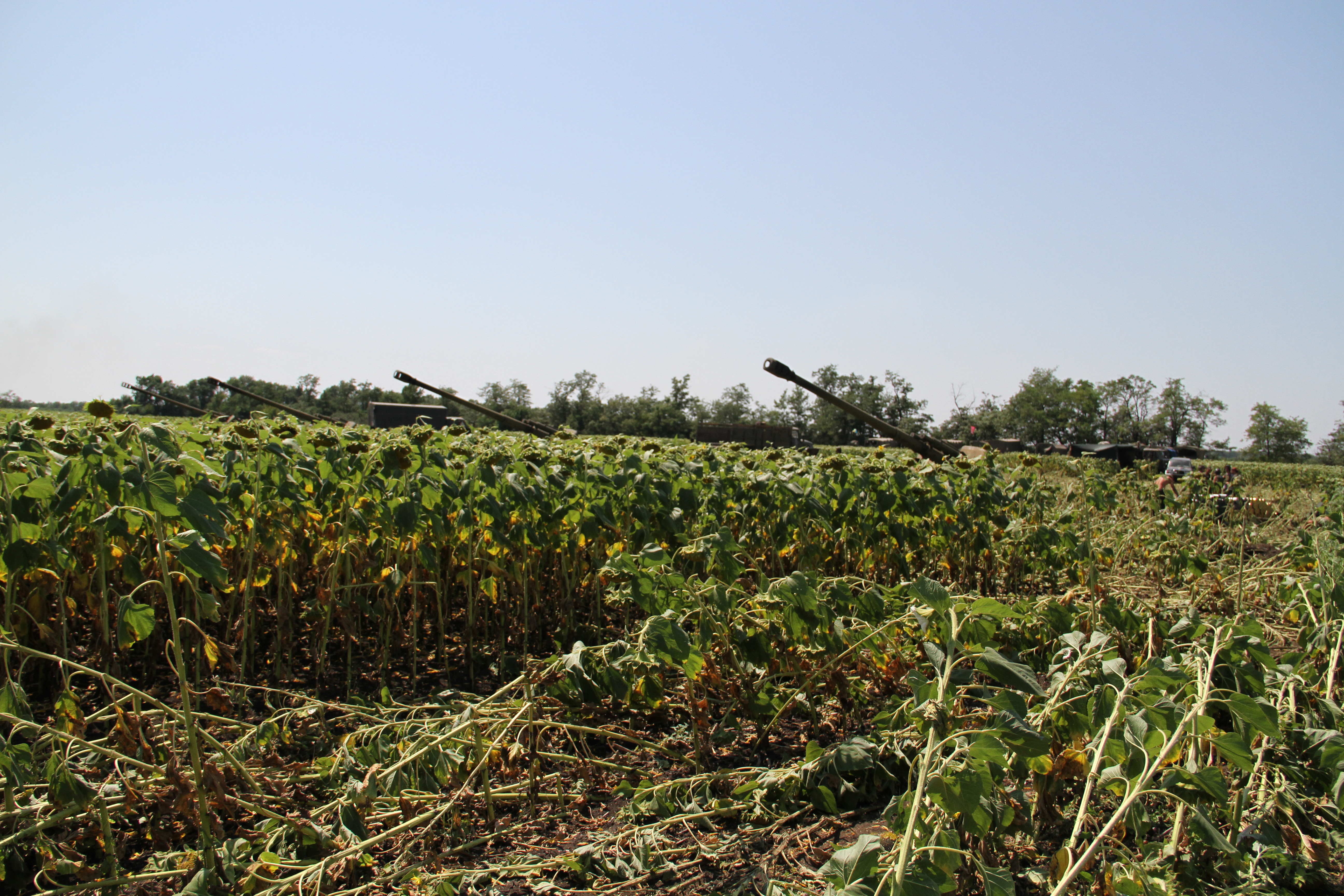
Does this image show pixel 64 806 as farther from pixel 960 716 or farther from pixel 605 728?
pixel 960 716

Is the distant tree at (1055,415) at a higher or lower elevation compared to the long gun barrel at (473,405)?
higher

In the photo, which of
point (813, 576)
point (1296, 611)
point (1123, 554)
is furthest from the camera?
point (1123, 554)

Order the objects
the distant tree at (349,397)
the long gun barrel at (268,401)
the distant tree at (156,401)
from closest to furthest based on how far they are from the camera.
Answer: the distant tree at (156,401) → the long gun barrel at (268,401) → the distant tree at (349,397)

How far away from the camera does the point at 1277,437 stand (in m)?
91.0

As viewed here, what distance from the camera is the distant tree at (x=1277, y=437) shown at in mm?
89938

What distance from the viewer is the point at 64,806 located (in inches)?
71.7

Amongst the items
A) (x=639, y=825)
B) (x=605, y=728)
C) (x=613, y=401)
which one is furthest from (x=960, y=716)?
(x=613, y=401)

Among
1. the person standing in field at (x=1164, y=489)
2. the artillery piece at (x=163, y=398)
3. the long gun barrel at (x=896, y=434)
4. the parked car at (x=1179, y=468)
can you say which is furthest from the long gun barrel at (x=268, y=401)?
the parked car at (x=1179, y=468)

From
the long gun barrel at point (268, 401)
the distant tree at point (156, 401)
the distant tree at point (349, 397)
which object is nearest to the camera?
the distant tree at point (156, 401)

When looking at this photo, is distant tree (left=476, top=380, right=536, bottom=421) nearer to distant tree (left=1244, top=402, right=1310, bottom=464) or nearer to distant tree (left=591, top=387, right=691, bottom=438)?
distant tree (left=591, top=387, right=691, bottom=438)

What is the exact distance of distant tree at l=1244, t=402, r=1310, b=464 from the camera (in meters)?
89.9

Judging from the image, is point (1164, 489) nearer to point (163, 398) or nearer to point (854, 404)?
point (163, 398)

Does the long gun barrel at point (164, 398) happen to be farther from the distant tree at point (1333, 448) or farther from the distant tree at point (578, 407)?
the distant tree at point (1333, 448)

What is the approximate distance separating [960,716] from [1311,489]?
2711cm
